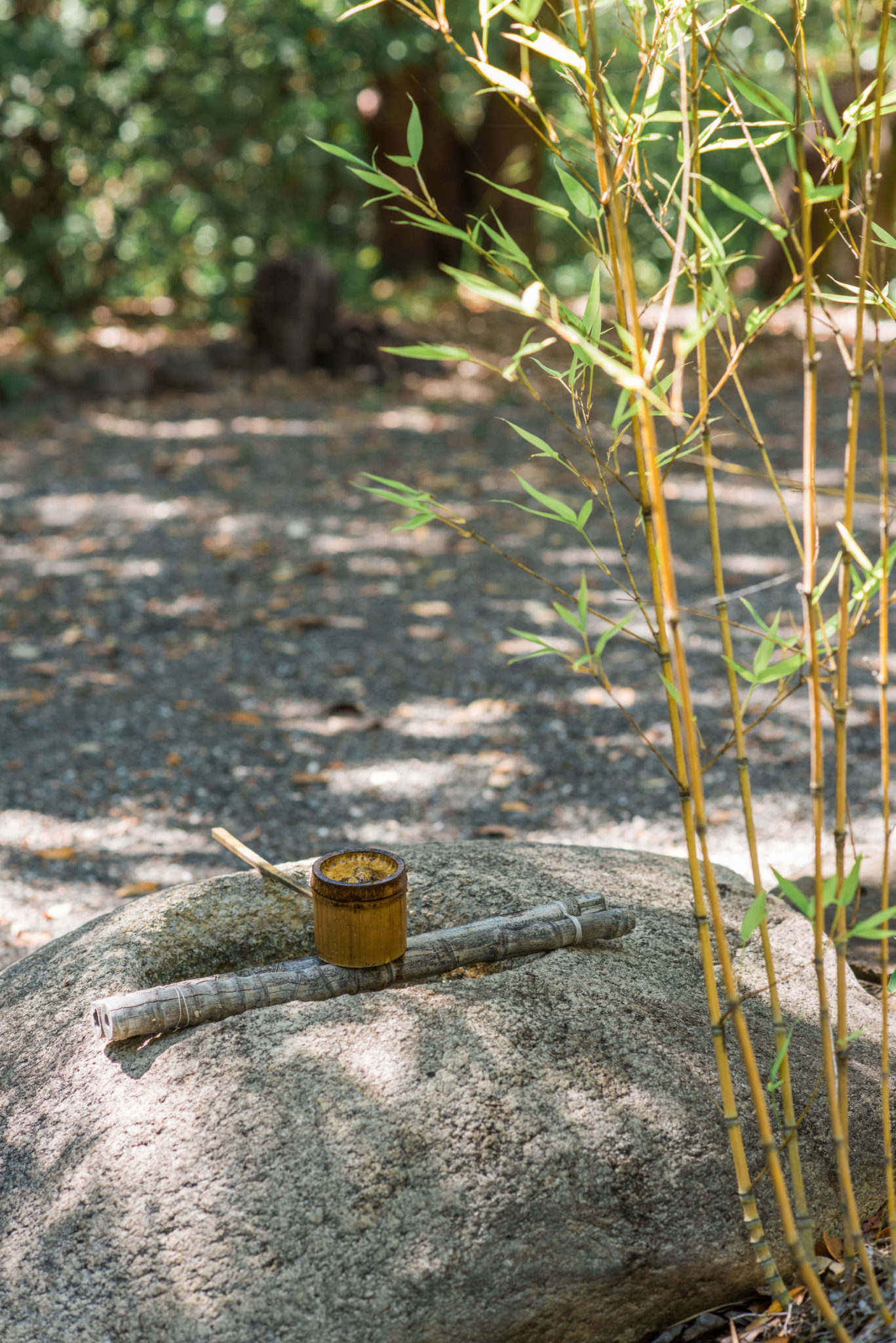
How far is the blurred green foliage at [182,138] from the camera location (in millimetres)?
7645

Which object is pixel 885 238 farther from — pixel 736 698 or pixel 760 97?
pixel 736 698

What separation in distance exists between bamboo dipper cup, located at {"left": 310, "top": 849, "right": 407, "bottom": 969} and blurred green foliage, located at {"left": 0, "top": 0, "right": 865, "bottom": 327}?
6.84 meters

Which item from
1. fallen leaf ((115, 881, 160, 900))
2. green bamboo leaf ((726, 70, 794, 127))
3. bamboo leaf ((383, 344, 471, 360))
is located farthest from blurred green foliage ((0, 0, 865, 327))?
bamboo leaf ((383, 344, 471, 360))

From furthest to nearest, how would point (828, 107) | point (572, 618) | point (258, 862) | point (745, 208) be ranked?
point (258, 862) < point (572, 618) < point (745, 208) < point (828, 107)

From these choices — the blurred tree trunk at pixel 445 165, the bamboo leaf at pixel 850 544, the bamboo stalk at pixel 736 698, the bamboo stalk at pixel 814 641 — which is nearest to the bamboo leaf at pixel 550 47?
the bamboo stalk at pixel 736 698

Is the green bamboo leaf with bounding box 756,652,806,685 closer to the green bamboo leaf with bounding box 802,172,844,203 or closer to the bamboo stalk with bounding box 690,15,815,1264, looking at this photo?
the bamboo stalk with bounding box 690,15,815,1264

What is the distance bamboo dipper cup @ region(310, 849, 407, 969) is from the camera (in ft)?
5.66

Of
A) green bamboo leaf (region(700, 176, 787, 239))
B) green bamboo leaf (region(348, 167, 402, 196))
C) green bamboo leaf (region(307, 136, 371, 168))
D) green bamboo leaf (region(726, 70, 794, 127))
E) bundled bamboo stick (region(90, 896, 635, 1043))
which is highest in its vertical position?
green bamboo leaf (region(726, 70, 794, 127))

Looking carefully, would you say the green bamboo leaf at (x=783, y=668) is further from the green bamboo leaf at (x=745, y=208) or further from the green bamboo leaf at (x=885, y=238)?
the green bamboo leaf at (x=885, y=238)

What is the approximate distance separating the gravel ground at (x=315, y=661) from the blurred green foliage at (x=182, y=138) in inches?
87.7

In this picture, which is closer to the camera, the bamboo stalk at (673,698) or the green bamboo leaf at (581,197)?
the bamboo stalk at (673,698)

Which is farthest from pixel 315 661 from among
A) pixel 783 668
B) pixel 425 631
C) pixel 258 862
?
pixel 783 668

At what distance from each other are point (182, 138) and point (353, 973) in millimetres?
8735

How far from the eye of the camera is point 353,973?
1.80 meters
